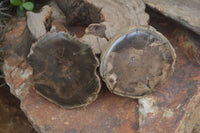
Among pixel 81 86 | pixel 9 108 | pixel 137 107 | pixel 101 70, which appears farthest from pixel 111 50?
pixel 9 108

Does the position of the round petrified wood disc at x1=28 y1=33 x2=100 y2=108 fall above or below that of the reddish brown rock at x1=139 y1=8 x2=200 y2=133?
above

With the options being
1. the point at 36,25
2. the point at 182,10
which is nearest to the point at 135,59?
the point at 182,10

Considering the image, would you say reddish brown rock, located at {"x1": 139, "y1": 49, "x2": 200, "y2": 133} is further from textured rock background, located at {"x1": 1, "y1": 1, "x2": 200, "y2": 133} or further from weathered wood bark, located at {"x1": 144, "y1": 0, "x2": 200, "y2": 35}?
weathered wood bark, located at {"x1": 144, "y1": 0, "x2": 200, "y2": 35}

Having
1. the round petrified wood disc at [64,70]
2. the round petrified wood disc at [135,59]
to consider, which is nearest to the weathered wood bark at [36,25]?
the round petrified wood disc at [64,70]

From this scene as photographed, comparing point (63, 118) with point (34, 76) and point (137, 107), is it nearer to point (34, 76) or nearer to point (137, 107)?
point (34, 76)

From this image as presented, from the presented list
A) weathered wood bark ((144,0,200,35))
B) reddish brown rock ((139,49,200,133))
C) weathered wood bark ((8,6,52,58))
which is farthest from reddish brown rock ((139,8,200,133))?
weathered wood bark ((8,6,52,58))

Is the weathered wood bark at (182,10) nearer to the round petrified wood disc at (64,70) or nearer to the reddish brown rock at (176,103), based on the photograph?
the reddish brown rock at (176,103)
